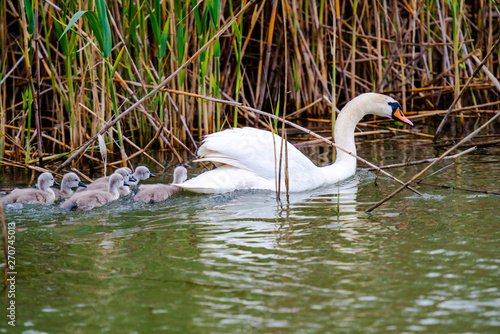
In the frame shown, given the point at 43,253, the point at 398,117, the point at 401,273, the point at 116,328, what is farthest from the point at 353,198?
the point at 116,328

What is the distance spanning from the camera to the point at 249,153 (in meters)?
6.05

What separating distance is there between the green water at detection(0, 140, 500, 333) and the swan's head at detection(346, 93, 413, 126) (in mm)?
1485

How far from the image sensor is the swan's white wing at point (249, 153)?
237 inches

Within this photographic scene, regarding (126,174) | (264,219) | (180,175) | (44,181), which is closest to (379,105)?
(180,175)

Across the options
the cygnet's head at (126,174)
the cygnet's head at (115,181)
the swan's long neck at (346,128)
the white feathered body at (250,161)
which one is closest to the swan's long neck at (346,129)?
the swan's long neck at (346,128)

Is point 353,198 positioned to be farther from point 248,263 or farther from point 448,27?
point 448,27

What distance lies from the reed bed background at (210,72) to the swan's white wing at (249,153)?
72 centimetres

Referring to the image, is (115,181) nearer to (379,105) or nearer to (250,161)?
(250,161)

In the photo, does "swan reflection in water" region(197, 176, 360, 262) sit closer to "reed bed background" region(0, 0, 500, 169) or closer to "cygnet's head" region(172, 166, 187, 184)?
"cygnet's head" region(172, 166, 187, 184)

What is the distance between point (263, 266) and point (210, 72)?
11.7ft

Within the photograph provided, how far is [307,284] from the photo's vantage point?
3539 millimetres

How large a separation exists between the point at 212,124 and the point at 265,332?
18.4 feet

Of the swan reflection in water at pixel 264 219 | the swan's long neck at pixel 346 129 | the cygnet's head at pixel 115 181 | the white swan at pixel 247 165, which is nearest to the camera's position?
the swan reflection in water at pixel 264 219

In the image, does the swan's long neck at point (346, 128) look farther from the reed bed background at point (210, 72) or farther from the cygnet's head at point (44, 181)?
the cygnet's head at point (44, 181)
